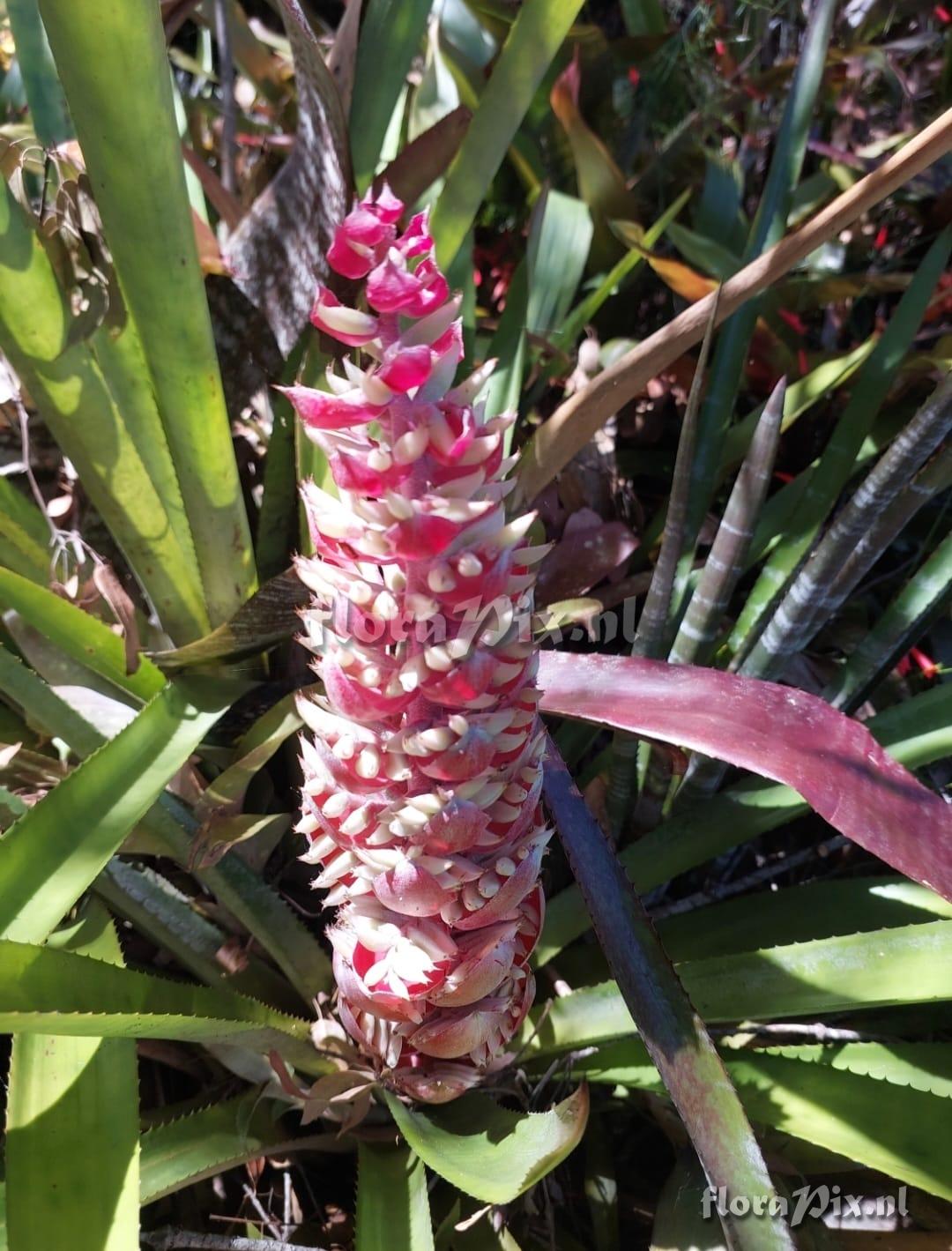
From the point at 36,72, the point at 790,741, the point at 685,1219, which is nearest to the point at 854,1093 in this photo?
the point at 685,1219

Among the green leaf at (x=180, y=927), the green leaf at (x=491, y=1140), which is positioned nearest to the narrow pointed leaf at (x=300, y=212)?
the green leaf at (x=180, y=927)

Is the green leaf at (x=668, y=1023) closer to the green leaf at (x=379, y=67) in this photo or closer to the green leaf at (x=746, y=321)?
the green leaf at (x=746, y=321)

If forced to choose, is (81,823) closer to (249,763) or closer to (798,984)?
(249,763)

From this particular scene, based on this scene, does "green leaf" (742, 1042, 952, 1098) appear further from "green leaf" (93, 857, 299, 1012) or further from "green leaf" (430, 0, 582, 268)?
"green leaf" (430, 0, 582, 268)

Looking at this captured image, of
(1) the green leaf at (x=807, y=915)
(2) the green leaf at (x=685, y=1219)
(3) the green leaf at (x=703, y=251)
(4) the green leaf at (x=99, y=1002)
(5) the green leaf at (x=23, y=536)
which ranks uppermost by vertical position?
(3) the green leaf at (x=703, y=251)

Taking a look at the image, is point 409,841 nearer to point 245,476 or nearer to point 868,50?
point 245,476

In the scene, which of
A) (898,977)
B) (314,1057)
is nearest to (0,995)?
(314,1057)

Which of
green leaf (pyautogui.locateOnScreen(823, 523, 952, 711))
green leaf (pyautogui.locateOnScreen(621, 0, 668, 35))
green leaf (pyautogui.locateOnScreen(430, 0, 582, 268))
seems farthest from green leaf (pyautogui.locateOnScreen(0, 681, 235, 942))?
green leaf (pyautogui.locateOnScreen(621, 0, 668, 35))
